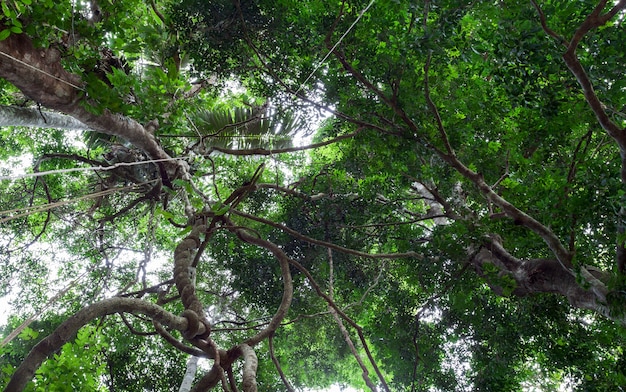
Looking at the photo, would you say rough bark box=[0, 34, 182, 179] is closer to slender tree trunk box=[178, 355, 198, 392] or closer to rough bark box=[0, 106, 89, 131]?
rough bark box=[0, 106, 89, 131]

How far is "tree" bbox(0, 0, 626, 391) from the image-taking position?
252 centimetres

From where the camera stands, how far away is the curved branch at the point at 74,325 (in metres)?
1.46

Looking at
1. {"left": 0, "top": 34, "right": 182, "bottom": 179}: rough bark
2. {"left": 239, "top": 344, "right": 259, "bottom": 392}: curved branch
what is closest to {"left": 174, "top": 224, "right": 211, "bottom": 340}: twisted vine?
{"left": 239, "top": 344, "right": 259, "bottom": 392}: curved branch

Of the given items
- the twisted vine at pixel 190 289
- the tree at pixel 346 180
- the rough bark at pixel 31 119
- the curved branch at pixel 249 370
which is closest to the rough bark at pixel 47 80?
the tree at pixel 346 180

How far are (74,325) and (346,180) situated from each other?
14.5 feet

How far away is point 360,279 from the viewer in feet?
19.5

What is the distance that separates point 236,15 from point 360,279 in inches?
150

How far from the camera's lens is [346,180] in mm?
5785

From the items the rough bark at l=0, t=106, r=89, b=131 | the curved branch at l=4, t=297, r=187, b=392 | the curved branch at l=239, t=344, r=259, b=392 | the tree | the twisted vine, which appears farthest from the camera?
the rough bark at l=0, t=106, r=89, b=131

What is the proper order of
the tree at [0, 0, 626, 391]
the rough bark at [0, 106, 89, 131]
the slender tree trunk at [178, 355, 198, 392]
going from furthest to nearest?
the slender tree trunk at [178, 355, 198, 392] → the rough bark at [0, 106, 89, 131] → the tree at [0, 0, 626, 391]

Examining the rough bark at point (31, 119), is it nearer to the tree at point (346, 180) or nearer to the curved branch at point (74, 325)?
the tree at point (346, 180)

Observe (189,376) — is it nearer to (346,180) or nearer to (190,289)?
(190,289)

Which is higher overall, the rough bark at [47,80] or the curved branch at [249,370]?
the rough bark at [47,80]

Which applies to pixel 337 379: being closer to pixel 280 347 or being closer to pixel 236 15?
pixel 280 347
